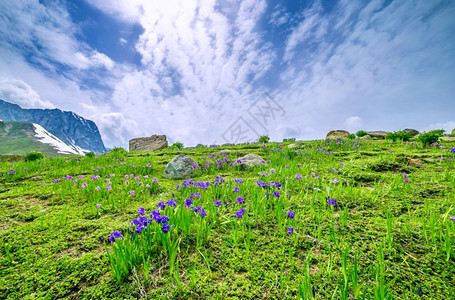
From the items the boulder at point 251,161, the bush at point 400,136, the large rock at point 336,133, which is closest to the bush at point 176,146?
the boulder at point 251,161

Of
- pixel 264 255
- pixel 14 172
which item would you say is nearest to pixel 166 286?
pixel 264 255

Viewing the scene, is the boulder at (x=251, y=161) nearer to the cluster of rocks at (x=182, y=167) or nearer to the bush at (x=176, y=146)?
the cluster of rocks at (x=182, y=167)

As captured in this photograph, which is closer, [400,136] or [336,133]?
[400,136]

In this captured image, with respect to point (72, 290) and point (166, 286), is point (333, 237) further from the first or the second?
point (72, 290)

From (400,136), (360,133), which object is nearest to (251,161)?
(400,136)

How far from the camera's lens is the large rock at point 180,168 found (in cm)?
534

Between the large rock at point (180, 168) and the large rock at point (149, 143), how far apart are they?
10944 millimetres

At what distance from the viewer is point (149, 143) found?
17.1m

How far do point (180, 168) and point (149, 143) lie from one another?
13019 millimetres

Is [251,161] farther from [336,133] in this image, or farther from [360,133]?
[336,133]

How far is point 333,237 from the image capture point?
6.32 feet

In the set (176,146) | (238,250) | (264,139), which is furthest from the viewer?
(176,146)

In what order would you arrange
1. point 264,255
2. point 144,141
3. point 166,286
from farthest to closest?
point 144,141 < point 264,255 < point 166,286

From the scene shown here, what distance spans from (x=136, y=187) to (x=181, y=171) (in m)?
1.55
